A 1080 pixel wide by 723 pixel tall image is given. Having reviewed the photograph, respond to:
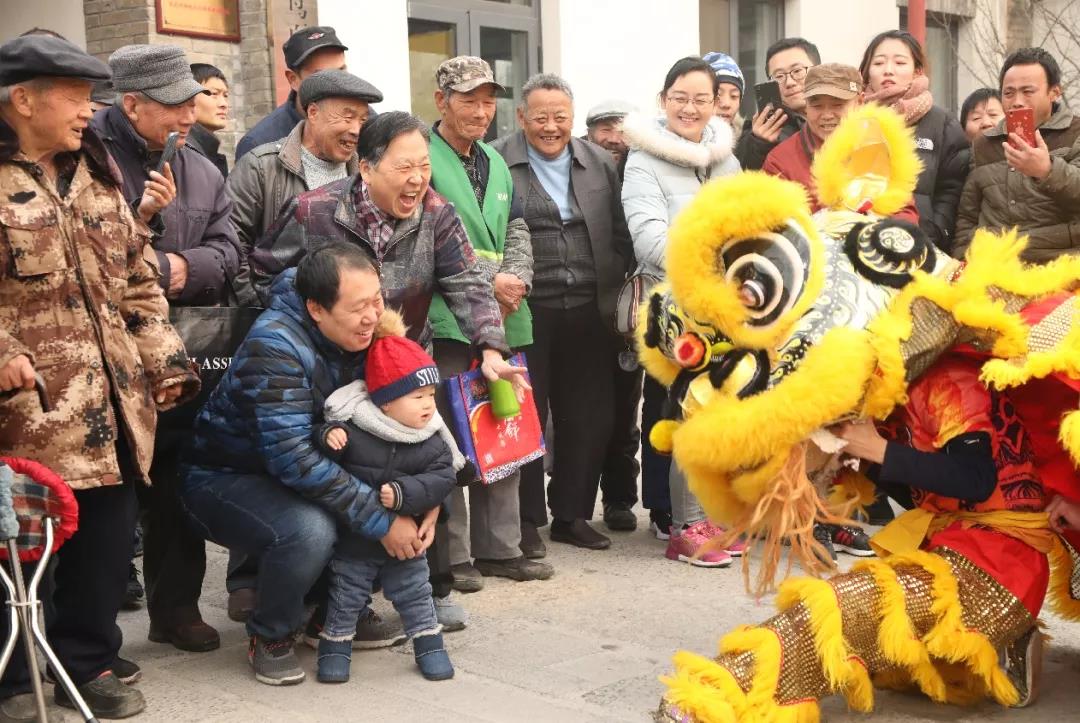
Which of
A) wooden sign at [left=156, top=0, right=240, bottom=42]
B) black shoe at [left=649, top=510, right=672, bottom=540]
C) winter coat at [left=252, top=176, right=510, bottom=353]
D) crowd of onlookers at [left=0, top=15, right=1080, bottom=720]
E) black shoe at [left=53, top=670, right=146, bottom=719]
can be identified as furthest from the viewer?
wooden sign at [left=156, top=0, right=240, bottom=42]

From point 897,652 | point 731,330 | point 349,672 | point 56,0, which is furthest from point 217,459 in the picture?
point 56,0

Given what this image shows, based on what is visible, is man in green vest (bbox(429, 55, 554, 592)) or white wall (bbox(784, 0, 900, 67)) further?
white wall (bbox(784, 0, 900, 67))

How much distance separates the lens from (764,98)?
6848 mm

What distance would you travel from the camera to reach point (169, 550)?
4.59 meters

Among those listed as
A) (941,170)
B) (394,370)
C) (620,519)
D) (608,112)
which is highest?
(608,112)

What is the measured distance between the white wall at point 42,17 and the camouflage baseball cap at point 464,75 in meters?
4.11

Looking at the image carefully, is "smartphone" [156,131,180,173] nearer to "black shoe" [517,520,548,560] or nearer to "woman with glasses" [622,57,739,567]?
"woman with glasses" [622,57,739,567]

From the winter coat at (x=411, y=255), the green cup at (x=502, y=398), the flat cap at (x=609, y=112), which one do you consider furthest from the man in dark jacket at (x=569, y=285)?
the flat cap at (x=609, y=112)

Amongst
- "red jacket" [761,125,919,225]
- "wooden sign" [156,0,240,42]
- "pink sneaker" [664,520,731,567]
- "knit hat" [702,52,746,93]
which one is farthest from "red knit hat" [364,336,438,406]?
"wooden sign" [156,0,240,42]

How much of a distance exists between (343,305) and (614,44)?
7.70m

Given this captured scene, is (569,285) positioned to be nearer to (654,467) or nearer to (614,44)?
(654,467)

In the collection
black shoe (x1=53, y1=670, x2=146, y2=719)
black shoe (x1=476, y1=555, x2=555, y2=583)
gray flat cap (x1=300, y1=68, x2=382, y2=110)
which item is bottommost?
black shoe (x1=476, y1=555, x2=555, y2=583)

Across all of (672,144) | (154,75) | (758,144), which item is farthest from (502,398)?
(758,144)

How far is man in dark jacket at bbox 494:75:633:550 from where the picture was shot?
18.9ft
